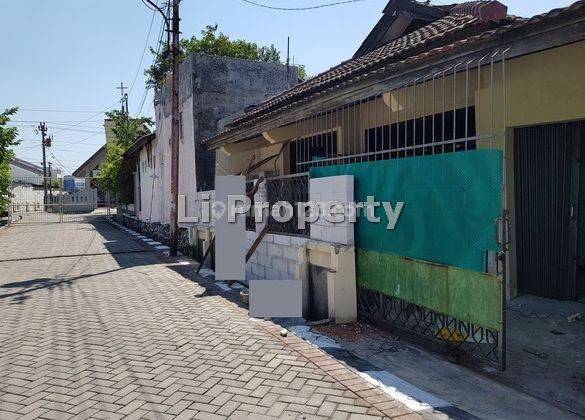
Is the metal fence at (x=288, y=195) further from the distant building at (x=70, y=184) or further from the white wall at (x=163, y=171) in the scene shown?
the distant building at (x=70, y=184)

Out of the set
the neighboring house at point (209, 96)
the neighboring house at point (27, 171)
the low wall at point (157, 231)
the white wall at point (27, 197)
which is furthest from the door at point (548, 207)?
the neighboring house at point (27, 171)

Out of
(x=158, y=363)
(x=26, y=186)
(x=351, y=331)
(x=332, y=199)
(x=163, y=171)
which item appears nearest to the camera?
(x=158, y=363)

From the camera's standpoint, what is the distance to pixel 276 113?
316 inches

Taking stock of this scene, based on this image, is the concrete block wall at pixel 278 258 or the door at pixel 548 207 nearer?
the door at pixel 548 207

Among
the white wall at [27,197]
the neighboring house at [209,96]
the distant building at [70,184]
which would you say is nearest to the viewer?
the neighboring house at [209,96]

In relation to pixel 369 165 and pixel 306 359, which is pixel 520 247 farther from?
pixel 306 359

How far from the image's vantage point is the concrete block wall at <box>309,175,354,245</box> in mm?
5590

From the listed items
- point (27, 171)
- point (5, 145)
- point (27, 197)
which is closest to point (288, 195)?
point (5, 145)

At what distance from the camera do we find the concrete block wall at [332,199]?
18.3 feet

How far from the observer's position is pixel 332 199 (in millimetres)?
5863

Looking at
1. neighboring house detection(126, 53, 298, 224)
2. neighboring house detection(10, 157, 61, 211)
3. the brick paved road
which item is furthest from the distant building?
the brick paved road

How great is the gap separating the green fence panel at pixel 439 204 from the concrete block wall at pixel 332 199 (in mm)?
160

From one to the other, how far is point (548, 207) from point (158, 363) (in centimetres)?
550

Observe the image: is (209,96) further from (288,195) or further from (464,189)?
(464,189)
